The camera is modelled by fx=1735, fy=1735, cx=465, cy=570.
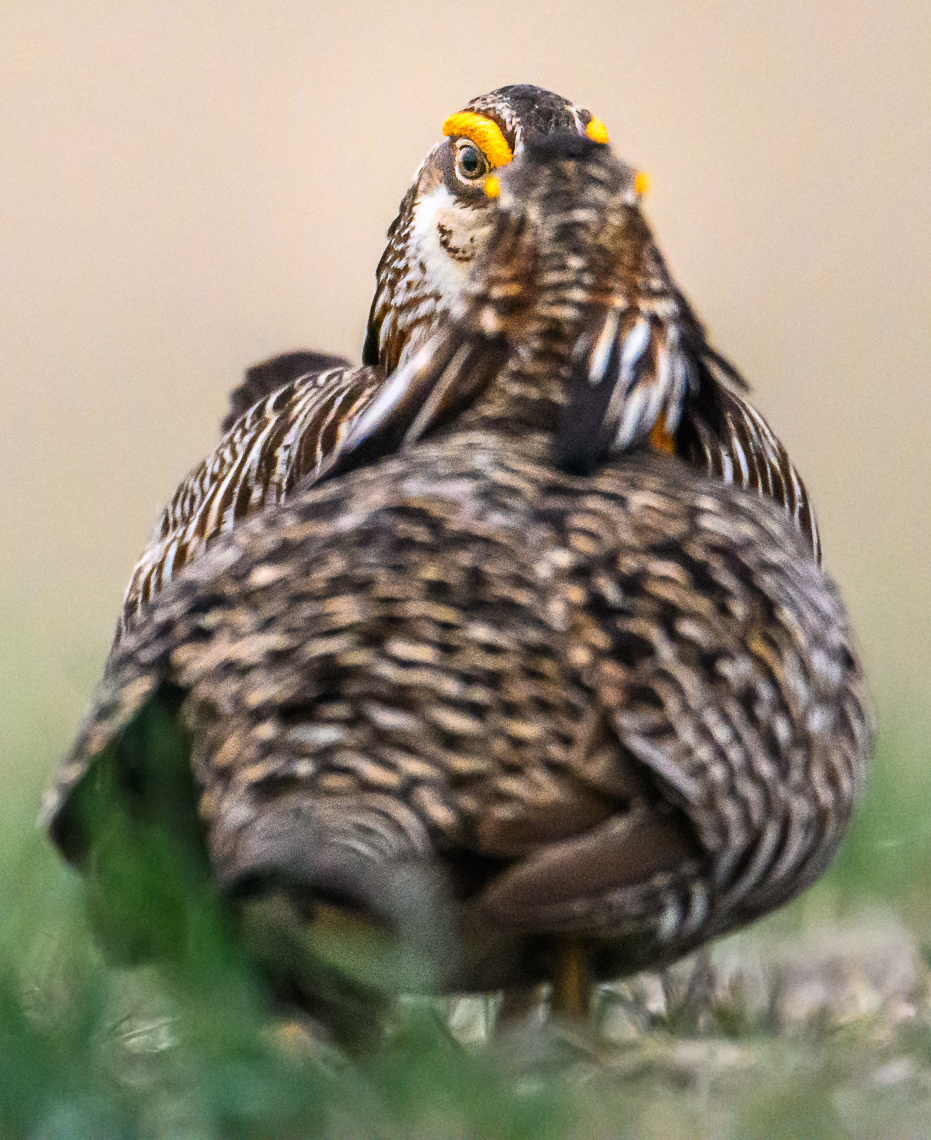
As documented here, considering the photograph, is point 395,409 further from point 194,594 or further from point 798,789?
point 798,789

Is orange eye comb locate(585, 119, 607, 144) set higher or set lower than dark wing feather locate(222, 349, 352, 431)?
higher

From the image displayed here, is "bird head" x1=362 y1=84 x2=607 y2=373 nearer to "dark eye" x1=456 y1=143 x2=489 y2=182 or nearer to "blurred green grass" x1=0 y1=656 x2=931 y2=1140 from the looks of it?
"dark eye" x1=456 y1=143 x2=489 y2=182

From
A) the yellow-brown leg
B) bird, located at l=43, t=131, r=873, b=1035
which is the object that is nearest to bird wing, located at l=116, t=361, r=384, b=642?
bird, located at l=43, t=131, r=873, b=1035

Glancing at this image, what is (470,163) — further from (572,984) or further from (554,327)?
(572,984)

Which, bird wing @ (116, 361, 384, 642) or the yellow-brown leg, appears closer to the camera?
the yellow-brown leg

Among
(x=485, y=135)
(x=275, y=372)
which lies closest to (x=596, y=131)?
(x=485, y=135)

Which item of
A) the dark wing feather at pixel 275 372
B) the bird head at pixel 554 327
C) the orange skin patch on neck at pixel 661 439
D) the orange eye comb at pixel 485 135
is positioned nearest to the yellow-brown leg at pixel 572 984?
the bird head at pixel 554 327

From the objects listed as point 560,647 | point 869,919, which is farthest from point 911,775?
point 560,647
